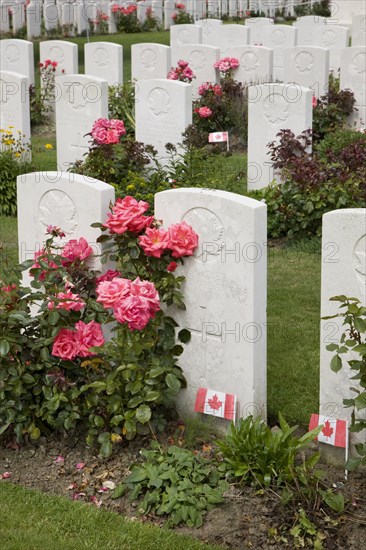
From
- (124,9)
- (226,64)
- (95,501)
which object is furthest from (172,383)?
(124,9)

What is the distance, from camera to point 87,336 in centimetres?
497

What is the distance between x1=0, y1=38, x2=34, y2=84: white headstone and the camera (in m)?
13.9

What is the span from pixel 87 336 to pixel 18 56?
9873 millimetres

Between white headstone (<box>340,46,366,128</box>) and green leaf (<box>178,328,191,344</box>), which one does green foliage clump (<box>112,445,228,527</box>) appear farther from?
white headstone (<box>340,46,366,128</box>)

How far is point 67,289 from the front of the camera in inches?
202

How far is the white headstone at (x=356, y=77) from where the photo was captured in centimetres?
1206

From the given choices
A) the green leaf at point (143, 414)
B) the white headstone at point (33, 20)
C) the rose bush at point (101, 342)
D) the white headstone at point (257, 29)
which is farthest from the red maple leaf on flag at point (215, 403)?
the white headstone at point (33, 20)

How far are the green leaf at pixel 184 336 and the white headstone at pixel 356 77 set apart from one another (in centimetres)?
762

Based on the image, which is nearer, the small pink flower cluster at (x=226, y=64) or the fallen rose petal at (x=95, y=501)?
the fallen rose petal at (x=95, y=501)

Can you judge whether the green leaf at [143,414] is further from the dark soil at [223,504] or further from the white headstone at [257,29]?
the white headstone at [257,29]

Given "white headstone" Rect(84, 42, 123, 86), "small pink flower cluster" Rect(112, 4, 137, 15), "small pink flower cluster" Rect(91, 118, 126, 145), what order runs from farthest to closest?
"small pink flower cluster" Rect(112, 4, 137, 15) → "white headstone" Rect(84, 42, 123, 86) → "small pink flower cluster" Rect(91, 118, 126, 145)

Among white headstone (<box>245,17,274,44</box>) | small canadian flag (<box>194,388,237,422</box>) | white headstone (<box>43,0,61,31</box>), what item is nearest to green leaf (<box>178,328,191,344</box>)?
small canadian flag (<box>194,388,237,422</box>)

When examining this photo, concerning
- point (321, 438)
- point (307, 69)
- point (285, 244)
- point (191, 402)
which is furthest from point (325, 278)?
point (307, 69)

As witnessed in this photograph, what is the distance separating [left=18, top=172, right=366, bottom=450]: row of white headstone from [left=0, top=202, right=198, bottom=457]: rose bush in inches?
4.1
